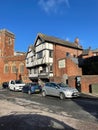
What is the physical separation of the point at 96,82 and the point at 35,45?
2330 cm

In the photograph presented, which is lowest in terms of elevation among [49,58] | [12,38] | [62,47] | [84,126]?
[84,126]

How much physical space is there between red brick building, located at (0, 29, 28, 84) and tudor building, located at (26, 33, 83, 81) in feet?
15.9

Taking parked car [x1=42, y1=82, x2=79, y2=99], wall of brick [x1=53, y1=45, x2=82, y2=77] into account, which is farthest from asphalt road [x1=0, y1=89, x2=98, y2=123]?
wall of brick [x1=53, y1=45, x2=82, y2=77]

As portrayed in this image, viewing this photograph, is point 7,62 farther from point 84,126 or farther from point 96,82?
point 84,126

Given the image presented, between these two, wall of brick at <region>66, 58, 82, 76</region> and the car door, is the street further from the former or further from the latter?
wall of brick at <region>66, 58, 82, 76</region>

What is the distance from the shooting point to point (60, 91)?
2091 centimetres

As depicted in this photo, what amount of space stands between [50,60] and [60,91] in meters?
21.5

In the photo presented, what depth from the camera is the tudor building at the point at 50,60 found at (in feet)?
123

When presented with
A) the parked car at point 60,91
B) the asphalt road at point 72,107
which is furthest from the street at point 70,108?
the parked car at point 60,91

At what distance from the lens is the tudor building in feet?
123

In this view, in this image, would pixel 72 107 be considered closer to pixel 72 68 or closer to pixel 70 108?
pixel 70 108

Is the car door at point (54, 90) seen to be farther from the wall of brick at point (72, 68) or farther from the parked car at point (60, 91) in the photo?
the wall of brick at point (72, 68)

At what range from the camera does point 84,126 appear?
28.5ft

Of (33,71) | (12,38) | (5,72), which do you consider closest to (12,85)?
(33,71)
